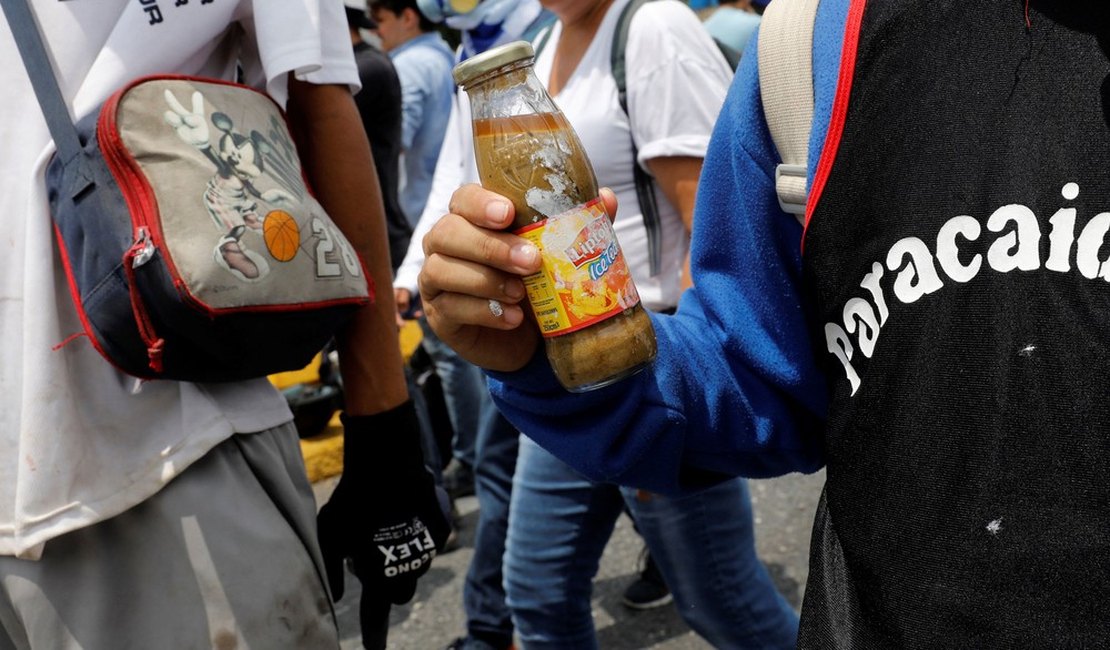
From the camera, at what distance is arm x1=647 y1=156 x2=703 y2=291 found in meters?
2.34

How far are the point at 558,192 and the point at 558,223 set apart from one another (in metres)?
0.05

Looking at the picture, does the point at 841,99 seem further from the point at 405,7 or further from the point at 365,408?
the point at 405,7

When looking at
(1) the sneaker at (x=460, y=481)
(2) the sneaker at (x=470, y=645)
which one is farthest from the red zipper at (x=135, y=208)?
(1) the sneaker at (x=460, y=481)

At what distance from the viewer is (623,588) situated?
395 centimetres

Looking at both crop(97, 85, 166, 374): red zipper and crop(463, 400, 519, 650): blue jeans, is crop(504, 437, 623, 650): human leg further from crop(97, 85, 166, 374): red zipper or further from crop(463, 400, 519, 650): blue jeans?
crop(97, 85, 166, 374): red zipper

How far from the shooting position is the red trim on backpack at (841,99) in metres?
1.08

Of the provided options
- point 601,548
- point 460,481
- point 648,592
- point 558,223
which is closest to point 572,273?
point 558,223

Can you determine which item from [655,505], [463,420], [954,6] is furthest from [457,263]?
[463,420]

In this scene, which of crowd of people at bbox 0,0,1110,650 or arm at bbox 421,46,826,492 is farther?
arm at bbox 421,46,826,492

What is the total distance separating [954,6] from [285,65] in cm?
96

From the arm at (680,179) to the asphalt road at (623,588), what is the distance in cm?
174

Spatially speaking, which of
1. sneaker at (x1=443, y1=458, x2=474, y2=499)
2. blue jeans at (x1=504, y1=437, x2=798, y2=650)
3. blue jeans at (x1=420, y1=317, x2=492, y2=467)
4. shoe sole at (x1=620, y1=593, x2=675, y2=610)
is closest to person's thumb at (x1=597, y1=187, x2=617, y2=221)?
blue jeans at (x1=504, y1=437, x2=798, y2=650)

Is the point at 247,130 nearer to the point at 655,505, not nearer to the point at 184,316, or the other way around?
the point at 184,316

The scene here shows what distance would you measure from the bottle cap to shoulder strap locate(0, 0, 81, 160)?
56 centimetres
